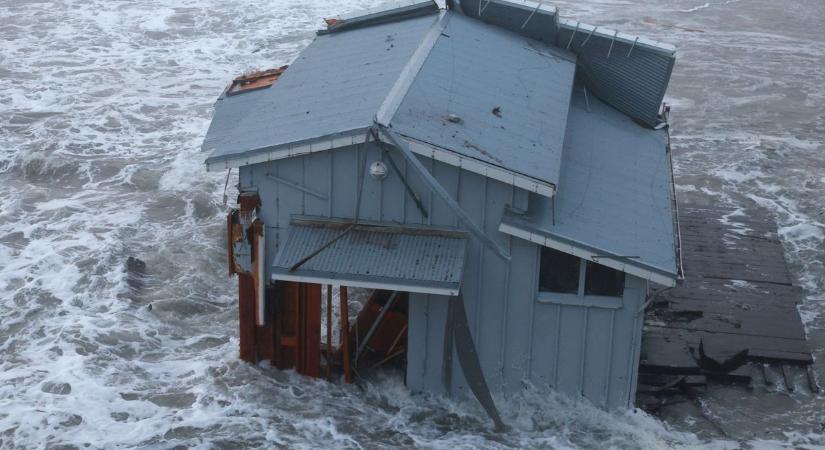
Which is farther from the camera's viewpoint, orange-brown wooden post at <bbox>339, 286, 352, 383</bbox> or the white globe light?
orange-brown wooden post at <bbox>339, 286, 352, 383</bbox>

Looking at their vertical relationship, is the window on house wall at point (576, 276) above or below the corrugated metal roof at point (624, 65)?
below

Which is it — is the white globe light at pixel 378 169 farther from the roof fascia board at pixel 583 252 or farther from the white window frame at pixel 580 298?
the white window frame at pixel 580 298

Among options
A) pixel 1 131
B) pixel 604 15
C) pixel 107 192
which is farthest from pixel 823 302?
pixel 604 15

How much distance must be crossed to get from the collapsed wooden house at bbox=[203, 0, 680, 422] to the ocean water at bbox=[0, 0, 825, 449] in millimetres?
610

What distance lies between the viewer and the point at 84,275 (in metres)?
16.9

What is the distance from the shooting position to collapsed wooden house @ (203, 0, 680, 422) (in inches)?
451

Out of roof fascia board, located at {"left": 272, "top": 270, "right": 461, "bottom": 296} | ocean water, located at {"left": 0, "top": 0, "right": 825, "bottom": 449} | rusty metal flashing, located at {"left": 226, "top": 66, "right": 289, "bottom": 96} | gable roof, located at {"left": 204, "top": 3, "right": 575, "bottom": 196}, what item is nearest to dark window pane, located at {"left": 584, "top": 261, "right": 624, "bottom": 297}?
gable roof, located at {"left": 204, "top": 3, "right": 575, "bottom": 196}

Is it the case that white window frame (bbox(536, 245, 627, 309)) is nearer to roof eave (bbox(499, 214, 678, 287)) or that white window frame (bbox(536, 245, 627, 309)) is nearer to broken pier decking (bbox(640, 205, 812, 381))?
roof eave (bbox(499, 214, 678, 287))

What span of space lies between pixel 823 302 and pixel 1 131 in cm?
1873

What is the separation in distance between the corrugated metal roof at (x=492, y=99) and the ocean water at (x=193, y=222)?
2958 millimetres

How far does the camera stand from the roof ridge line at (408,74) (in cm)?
1179

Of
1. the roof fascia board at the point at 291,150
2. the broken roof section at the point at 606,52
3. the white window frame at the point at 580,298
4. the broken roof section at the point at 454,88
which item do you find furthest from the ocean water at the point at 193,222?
the broken roof section at the point at 606,52

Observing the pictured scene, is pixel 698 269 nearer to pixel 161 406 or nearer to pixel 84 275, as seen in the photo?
pixel 161 406

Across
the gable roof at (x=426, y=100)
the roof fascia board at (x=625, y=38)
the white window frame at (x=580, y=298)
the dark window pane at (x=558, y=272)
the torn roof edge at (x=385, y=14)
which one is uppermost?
the torn roof edge at (x=385, y=14)
